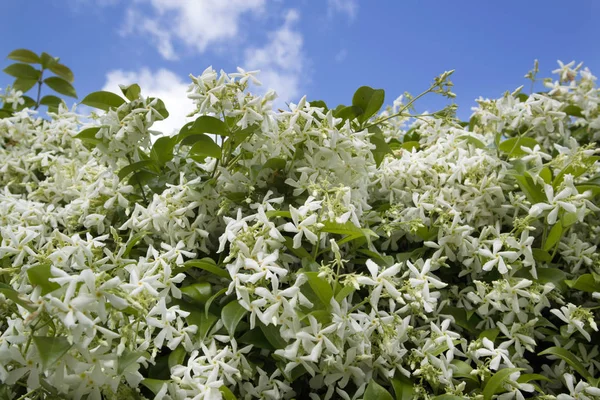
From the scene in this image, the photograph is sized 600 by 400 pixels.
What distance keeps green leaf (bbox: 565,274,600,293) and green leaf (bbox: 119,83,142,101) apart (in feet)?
5.73

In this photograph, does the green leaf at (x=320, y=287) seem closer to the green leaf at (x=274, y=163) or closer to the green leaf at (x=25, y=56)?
the green leaf at (x=274, y=163)

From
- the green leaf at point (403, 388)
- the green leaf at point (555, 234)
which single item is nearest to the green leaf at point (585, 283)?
the green leaf at point (555, 234)

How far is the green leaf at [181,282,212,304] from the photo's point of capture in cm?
174

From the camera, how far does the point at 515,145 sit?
2307 millimetres

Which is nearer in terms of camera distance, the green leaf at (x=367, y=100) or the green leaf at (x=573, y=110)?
the green leaf at (x=367, y=100)

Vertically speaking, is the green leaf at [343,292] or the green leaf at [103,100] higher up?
the green leaf at [103,100]

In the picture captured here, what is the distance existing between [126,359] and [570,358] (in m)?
1.51

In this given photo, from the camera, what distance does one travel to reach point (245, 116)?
1789 mm

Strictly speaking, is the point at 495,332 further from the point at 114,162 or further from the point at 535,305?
the point at 114,162

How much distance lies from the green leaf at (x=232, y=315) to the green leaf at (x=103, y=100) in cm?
96

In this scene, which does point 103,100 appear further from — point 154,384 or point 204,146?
point 154,384

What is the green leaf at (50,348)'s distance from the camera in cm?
129

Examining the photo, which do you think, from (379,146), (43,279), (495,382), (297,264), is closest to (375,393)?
(495,382)

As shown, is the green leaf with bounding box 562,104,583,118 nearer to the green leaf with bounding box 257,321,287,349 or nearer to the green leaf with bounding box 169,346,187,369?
the green leaf with bounding box 257,321,287,349
